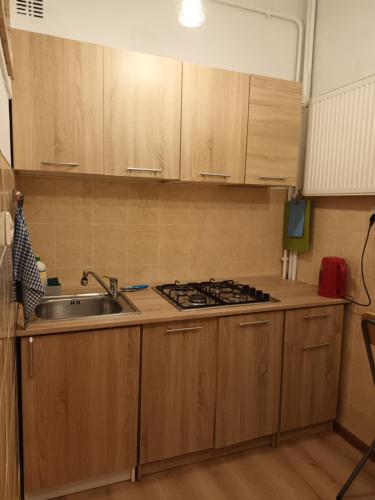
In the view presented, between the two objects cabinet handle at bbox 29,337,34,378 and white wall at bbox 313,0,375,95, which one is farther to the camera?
white wall at bbox 313,0,375,95

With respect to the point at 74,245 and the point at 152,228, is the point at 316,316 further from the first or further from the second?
the point at 74,245

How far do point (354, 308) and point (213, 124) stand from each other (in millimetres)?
1355

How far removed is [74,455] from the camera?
1.60 meters

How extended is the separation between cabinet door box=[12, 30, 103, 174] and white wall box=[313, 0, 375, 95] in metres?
1.45

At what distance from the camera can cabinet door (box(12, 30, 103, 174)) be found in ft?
5.21

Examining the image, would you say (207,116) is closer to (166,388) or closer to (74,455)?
(166,388)

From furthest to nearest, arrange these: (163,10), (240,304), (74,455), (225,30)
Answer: (225,30)
(163,10)
(240,304)
(74,455)

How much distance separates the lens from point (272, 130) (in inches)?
82.6

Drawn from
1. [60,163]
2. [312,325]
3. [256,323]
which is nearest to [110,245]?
[60,163]

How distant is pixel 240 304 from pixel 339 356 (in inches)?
31.0

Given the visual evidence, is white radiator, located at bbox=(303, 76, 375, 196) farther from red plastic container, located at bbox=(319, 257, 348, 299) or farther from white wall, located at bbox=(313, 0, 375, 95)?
red plastic container, located at bbox=(319, 257, 348, 299)

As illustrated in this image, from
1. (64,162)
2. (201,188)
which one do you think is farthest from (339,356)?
(64,162)

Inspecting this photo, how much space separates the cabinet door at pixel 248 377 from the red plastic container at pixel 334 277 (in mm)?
382

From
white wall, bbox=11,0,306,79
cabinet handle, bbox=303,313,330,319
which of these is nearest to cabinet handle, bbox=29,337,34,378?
cabinet handle, bbox=303,313,330,319
